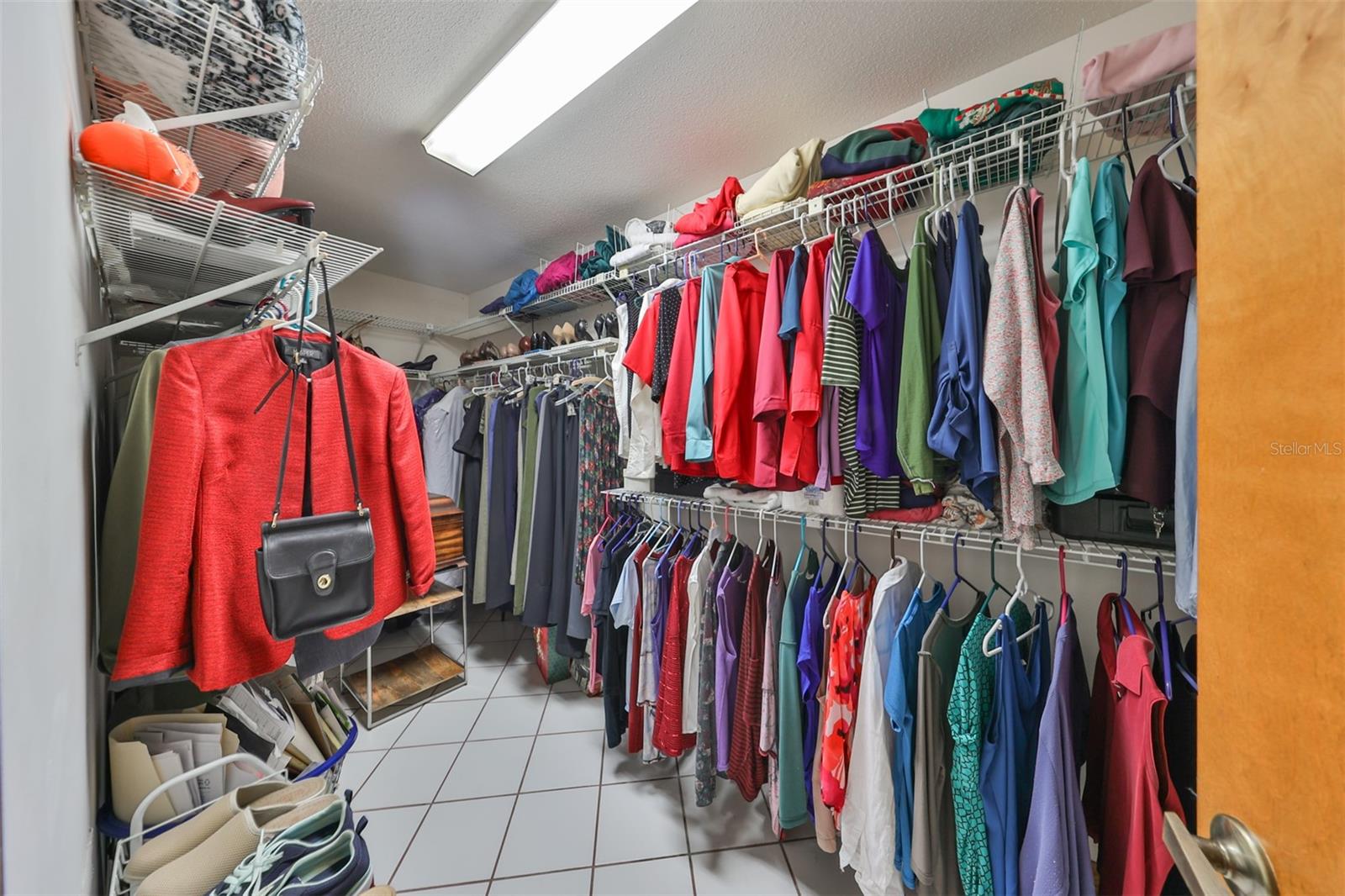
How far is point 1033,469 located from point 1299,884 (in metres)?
0.73

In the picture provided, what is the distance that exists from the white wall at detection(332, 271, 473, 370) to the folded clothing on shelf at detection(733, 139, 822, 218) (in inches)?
113

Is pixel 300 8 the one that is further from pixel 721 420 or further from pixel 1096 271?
pixel 1096 271

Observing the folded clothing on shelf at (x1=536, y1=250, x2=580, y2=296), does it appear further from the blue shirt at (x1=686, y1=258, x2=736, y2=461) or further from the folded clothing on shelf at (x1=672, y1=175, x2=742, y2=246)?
the blue shirt at (x1=686, y1=258, x2=736, y2=461)

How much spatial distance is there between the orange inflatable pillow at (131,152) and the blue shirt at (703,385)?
1187 mm

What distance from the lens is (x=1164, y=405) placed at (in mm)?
868

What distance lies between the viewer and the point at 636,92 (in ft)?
5.21

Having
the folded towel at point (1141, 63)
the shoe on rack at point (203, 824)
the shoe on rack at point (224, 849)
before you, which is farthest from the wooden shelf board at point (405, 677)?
the folded towel at point (1141, 63)

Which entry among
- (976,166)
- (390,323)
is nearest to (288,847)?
(976,166)

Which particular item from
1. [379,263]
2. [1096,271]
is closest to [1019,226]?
[1096,271]

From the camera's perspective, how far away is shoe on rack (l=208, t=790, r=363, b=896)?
0.65 m

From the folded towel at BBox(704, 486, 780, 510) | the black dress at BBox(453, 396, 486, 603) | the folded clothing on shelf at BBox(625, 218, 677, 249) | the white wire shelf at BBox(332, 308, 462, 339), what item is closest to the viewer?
the folded towel at BBox(704, 486, 780, 510)

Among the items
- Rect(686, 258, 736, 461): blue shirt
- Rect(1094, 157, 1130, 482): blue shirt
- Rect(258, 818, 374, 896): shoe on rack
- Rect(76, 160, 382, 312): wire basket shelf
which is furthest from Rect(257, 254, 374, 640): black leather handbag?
Rect(1094, 157, 1130, 482): blue shirt

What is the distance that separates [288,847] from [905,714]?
A: 118 cm

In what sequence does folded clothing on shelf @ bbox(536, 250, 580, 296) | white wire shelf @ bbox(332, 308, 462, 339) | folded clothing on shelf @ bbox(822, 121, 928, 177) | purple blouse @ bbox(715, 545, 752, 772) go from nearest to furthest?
folded clothing on shelf @ bbox(822, 121, 928, 177) < purple blouse @ bbox(715, 545, 752, 772) < folded clothing on shelf @ bbox(536, 250, 580, 296) < white wire shelf @ bbox(332, 308, 462, 339)
